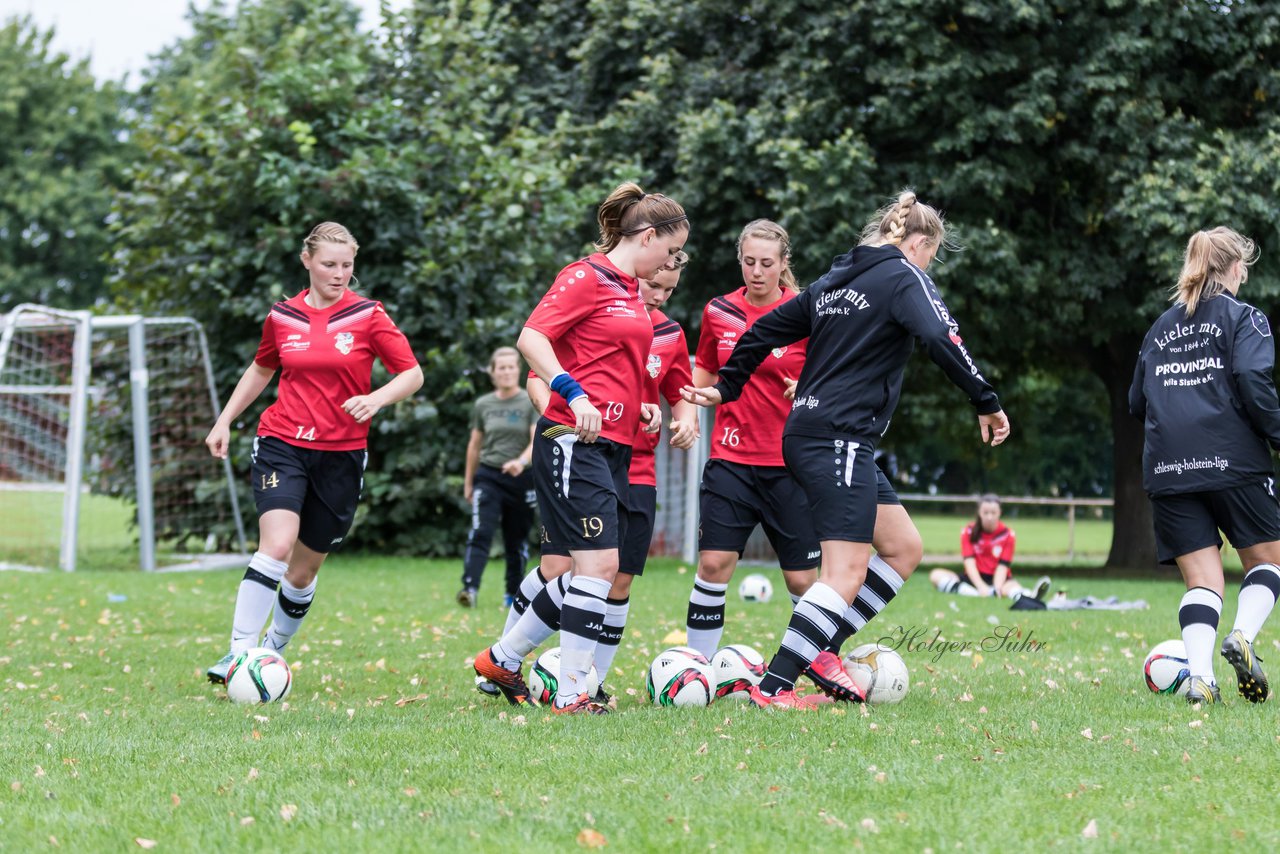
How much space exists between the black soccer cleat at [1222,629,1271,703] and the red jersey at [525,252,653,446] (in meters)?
2.86

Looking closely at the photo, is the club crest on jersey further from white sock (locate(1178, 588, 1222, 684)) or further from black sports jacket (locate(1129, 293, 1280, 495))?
white sock (locate(1178, 588, 1222, 684))

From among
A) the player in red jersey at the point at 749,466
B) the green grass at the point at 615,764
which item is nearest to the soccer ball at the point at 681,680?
the green grass at the point at 615,764

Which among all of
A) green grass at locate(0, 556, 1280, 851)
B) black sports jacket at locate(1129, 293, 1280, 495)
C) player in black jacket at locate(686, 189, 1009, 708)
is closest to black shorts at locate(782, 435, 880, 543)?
player in black jacket at locate(686, 189, 1009, 708)

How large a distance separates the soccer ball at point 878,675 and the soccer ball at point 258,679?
2.66 m

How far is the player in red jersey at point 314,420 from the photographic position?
704 cm

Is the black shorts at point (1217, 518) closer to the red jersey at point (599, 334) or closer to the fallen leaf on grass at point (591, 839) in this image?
the red jersey at point (599, 334)

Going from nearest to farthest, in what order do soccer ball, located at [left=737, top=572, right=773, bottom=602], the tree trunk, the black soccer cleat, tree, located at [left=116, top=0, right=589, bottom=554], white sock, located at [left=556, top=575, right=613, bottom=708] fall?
1. white sock, located at [left=556, top=575, right=613, bottom=708]
2. the black soccer cleat
3. soccer ball, located at [left=737, top=572, right=773, bottom=602]
4. tree, located at [left=116, top=0, right=589, bottom=554]
5. the tree trunk

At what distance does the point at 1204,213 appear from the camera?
16.0m

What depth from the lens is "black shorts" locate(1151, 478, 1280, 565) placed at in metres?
6.48

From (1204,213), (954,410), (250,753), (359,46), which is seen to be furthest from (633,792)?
(954,410)

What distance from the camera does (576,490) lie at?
597cm

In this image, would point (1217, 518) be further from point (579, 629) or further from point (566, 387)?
point (566, 387)

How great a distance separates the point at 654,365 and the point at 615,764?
8.69 feet

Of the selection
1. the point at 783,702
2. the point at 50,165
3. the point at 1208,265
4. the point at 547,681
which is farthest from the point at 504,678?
the point at 50,165
